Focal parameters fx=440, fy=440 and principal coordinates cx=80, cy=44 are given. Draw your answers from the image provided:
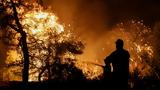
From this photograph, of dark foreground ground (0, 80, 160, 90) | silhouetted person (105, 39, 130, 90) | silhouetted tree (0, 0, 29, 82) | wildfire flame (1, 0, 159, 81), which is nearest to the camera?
silhouetted person (105, 39, 130, 90)

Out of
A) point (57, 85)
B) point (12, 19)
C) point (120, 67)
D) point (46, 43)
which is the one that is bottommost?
point (57, 85)

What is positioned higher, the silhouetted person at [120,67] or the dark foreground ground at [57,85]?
the silhouetted person at [120,67]

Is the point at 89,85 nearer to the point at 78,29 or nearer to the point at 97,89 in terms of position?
the point at 97,89

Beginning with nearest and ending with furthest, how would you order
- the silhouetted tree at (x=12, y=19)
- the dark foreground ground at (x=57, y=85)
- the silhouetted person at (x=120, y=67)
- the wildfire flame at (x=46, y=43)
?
the silhouetted person at (x=120, y=67), the dark foreground ground at (x=57, y=85), the silhouetted tree at (x=12, y=19), the wildfire flame at (x=46, y=43)

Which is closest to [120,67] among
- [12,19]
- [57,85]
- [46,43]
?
[57,85]

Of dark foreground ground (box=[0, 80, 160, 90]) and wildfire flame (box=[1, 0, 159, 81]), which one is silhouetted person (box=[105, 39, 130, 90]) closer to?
dark foreground ground (box=[0, 80, 160, 90])

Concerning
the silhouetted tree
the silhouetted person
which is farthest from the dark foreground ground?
the silhouetted tree

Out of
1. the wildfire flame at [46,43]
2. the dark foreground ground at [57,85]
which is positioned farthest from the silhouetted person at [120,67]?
the wildfire flame at [46,43]

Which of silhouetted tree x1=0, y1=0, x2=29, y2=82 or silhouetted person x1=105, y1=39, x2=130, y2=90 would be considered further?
silhouetted tree x1=0, y1=0, x2=29, y2=82

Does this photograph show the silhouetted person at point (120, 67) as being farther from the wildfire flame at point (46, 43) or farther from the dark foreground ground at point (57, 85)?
the wildfire flame at point (46, 43)

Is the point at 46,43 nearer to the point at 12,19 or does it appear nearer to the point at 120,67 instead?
the point at 12,19

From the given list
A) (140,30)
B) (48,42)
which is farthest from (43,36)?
(140,30)

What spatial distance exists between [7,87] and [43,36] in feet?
75.2

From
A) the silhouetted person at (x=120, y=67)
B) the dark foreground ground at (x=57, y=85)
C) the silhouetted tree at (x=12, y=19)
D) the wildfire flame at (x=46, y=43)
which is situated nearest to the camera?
the silhouetted person at (x=120, y=67)
